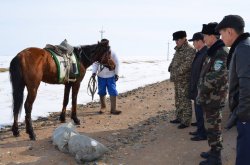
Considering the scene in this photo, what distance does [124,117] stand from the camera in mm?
9445

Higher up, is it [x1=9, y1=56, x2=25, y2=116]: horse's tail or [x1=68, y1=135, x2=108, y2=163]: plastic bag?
[x1=9, y1=56, x2=25, y2=116]: horse's tail

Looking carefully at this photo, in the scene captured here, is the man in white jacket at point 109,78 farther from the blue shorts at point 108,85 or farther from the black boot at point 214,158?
the black boot at point 214,158

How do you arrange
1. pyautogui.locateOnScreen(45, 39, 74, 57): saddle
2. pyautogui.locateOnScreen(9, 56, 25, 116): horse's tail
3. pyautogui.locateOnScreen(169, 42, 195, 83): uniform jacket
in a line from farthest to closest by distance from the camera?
pyautogui.locateOnScreen(45, 39, 74, 57): saddle, pyautogui.locateOnScreen(169, 42, 195, 83): uniform jacket, pyautogui.locateOnScreen(9, 56, 25, 116): horse's tail

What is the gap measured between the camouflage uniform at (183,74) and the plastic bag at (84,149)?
87.7 inches

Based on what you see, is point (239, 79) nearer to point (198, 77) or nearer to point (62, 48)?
point (198, 77)

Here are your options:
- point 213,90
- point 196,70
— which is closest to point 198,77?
point 196,70

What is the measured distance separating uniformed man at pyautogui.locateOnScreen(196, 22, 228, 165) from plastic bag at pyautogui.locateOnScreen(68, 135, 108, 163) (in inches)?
67.3

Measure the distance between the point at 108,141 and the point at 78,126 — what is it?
1508 millimetres

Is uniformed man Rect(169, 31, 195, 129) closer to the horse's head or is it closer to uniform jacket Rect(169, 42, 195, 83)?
uniform jacket Rect(169, 42, 195, 83)

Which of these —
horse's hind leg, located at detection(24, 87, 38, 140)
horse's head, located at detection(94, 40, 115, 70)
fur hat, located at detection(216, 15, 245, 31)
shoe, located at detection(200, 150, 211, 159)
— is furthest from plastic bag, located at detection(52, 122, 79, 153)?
fur hat, located at detection(216, 15, 245, 31)

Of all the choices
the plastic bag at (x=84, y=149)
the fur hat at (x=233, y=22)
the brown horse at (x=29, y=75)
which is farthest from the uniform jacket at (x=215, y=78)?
the brown horse at (x=29, y=75)

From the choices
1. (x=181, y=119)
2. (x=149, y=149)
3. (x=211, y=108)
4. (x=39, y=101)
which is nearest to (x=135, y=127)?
(x=181, y=119)

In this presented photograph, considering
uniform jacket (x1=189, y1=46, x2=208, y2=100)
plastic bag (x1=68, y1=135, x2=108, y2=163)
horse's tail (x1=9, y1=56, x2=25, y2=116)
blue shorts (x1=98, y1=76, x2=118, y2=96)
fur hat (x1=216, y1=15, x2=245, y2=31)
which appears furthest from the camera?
blue shorts (x1=98, y1=76, x2=118, y2=96)

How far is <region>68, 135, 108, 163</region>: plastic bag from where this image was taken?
580 centimetres
